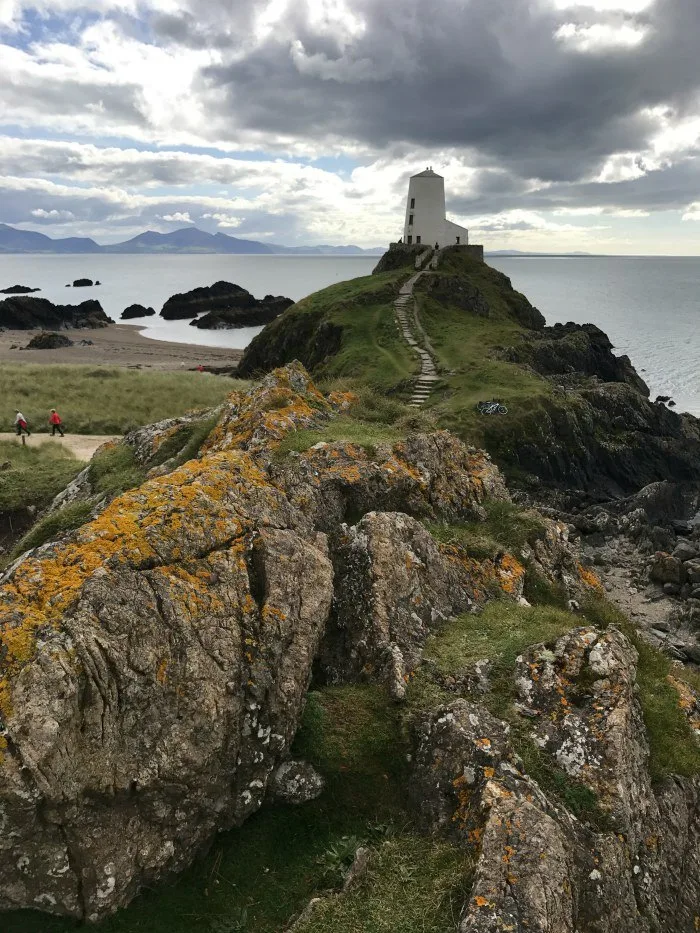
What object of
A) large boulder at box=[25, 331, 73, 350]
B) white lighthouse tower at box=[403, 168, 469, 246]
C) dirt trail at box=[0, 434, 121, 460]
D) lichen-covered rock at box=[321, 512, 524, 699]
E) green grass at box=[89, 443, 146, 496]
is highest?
white lighthouse tower at box=[403, 168, 469, 246]

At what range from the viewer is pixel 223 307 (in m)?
153

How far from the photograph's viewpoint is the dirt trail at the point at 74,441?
101ft

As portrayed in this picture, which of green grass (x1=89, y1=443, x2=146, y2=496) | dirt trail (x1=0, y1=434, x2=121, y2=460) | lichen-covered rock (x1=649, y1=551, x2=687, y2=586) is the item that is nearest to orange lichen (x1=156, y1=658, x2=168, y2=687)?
green grass (x1=89, y1=443, x2=146, y2=496)

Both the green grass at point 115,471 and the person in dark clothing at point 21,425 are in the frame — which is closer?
the green grass at point 115,471

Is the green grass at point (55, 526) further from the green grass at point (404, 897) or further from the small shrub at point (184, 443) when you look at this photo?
the green grass at point (404, 897)

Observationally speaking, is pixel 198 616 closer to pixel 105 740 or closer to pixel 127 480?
pixel 105 740

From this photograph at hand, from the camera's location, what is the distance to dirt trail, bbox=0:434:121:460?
30.9 m

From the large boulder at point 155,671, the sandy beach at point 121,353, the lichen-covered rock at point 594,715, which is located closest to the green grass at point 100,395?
the sandy beach at point 121,353

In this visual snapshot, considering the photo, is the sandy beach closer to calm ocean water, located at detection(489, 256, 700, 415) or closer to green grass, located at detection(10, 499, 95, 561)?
calm ocean water, located at detection(489, 256, 700, 415)

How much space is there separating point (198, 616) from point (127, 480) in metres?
7.37

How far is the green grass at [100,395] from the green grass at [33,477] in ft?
28.1

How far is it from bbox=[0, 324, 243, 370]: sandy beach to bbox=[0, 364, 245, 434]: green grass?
2209 cm

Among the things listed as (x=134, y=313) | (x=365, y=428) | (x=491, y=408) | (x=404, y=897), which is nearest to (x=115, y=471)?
(x=365, y=428)

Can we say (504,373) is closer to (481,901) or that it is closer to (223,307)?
(481,901)
